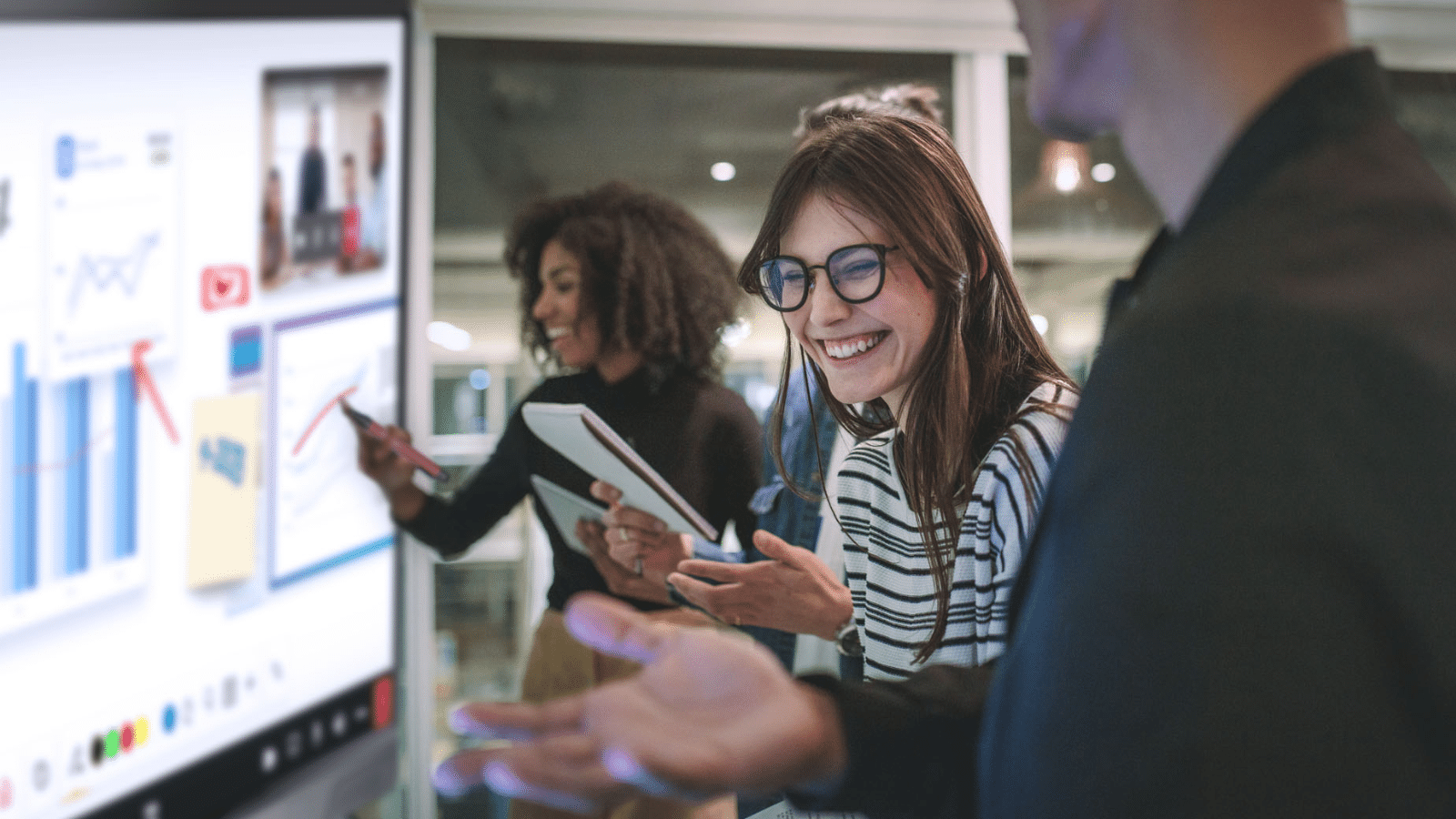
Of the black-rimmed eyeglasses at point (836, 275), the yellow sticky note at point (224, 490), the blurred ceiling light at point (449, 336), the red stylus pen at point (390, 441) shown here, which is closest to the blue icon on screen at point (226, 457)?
the yellow sticky note at point (224, 490)

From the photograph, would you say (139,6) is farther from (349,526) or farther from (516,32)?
(516,32)

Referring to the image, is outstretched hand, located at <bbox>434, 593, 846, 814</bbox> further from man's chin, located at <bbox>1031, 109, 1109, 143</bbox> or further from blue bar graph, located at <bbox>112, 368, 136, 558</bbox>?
blue bar graph, located at <bbox>112, 368, 136, 558</bbox>

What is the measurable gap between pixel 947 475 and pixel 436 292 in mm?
1419

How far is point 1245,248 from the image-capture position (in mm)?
367

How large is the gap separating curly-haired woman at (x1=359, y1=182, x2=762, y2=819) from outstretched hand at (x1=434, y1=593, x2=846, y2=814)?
1.03 m

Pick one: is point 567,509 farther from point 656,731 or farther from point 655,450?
point 656,731

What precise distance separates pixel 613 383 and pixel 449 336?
1.85 feet

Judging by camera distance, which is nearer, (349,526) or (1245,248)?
(1245,248)

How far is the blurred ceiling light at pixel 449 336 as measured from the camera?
1.94 m

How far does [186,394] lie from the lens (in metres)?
0.78

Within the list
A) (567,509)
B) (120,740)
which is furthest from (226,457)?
(567,509)

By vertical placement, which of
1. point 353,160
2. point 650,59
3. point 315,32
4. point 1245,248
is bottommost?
point 1245,248

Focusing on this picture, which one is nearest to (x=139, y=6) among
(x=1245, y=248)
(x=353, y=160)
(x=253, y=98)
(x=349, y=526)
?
(x=253, y=98)

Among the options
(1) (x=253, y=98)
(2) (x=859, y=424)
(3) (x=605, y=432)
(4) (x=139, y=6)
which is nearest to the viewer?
(4) (x=139, y=6)
